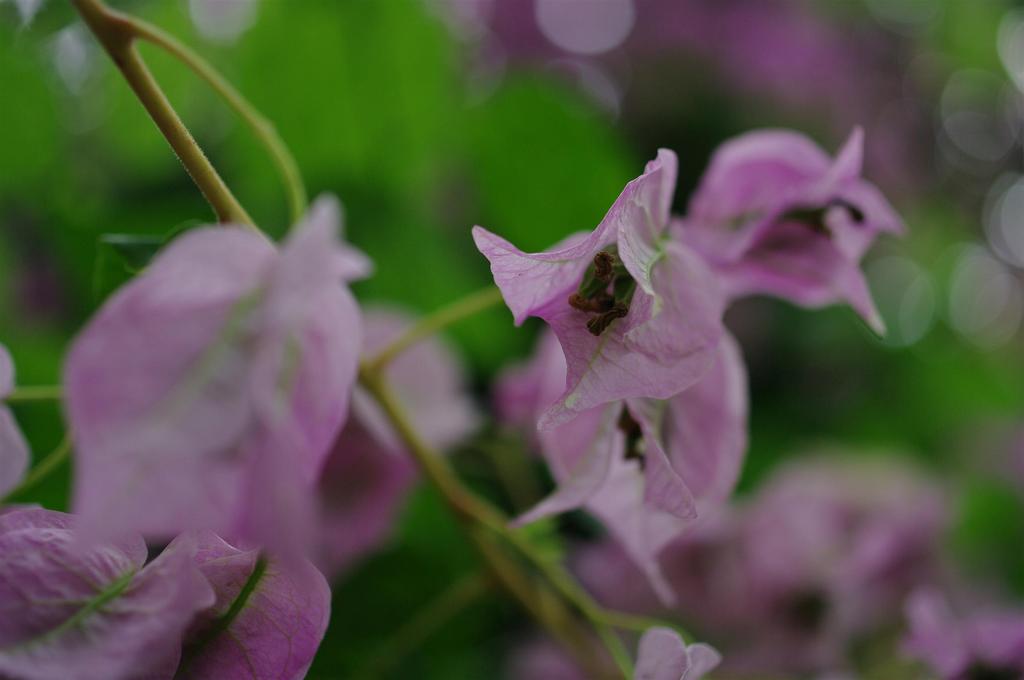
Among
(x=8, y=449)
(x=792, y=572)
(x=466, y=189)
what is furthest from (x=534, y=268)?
(x=466, y=189)

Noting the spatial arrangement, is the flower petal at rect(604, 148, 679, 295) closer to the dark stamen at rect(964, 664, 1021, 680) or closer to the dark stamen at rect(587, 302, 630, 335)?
the dark stamen at rect(587, 302, 630, 335)

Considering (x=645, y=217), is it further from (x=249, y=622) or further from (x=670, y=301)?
(x=249, y=622)

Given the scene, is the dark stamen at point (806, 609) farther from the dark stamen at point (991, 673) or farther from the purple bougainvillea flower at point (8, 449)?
the purple bougainvillea flower at point (8, 449)

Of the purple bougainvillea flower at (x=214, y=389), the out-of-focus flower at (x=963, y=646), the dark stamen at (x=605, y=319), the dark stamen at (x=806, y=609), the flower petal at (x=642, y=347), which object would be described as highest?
the purple bougainvillea flower at (x=214, y=389)

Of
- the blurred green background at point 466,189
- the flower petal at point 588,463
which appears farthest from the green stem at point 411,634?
the flower petal at point 588,463

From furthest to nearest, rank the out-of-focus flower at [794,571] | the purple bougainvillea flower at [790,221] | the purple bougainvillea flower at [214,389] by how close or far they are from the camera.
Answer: the out-of-focus flower at [794,571], the purple bougainvillea flower at [790,221], the purple bougainvillea flower at [214,389]

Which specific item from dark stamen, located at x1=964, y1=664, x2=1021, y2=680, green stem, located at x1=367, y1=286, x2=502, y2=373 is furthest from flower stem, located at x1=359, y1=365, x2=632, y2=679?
dark stamen, located at x1=964, y1=664, x2=1021, y2=680

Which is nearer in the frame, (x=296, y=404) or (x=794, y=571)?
(x=296, y=404)

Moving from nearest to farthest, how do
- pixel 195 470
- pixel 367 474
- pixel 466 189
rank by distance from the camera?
1. pixel 195 470
2. pixel 367 474
3. pixel 466 189
